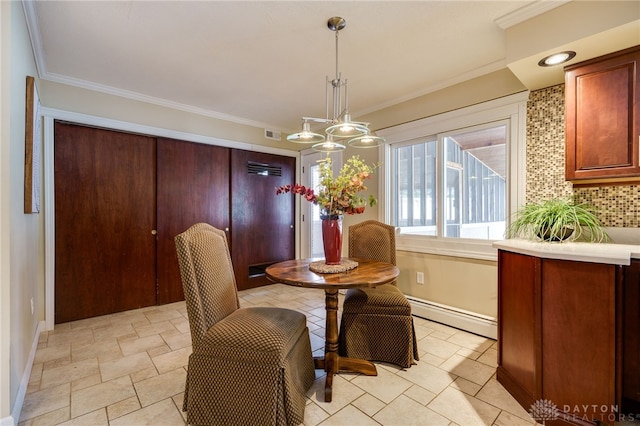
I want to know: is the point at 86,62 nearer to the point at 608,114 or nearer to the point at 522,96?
the point at 522,96

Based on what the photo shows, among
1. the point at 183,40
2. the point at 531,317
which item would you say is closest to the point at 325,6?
the point at 183,40

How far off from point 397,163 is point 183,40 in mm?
2565

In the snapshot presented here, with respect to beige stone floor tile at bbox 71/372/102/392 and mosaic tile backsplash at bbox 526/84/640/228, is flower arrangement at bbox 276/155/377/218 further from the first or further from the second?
beige stone floor tile at bbox 71/372/102/392

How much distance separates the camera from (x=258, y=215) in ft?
14.9

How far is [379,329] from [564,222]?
1487 millimetres

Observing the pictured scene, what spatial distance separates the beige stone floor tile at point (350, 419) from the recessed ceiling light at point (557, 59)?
8.46 ft

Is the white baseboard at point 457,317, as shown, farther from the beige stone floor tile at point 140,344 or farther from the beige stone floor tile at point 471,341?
the beige stone floor tile at point 140,344

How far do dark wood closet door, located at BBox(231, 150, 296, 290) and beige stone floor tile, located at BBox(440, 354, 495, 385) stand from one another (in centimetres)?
302

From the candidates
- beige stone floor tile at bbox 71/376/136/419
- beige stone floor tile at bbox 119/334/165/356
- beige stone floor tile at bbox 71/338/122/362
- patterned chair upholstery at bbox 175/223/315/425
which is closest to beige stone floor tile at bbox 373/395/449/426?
patterned chair upholstery at bbox 175/223/315/425

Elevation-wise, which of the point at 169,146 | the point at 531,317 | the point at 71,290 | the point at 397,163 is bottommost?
the point at 71,290

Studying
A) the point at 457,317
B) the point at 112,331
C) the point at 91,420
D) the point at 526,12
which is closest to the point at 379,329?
the point at 457,317

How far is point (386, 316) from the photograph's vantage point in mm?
2139

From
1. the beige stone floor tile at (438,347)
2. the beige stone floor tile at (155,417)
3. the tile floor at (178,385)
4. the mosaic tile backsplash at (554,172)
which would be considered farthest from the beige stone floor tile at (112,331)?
the mosaic tile backsplash at (554,172)

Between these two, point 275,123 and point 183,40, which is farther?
point 275,123
